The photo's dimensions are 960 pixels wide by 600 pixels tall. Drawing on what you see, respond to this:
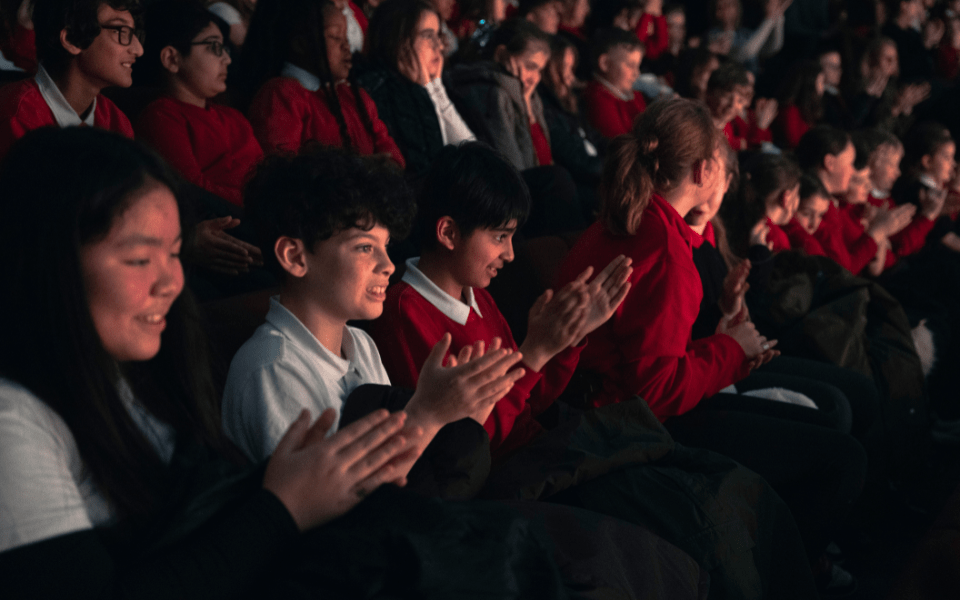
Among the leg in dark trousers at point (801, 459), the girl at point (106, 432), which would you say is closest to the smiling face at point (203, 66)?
the girl at point (106, 432)

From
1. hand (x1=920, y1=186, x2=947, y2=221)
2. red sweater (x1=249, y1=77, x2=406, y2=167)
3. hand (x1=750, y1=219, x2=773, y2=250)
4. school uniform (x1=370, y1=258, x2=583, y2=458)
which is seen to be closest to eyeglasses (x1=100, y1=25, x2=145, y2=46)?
red sweater (x1=249, y1=77, x2=406, y2=167)

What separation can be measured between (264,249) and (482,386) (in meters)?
0.44

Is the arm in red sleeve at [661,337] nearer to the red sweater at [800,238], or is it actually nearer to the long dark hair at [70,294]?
the long dark hair at [70,294]

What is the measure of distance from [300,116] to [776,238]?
5.39 feet

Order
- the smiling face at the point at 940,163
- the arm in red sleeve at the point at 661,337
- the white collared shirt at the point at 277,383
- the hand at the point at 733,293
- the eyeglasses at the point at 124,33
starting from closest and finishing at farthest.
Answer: the white collared shirt at the point at 277,383 < the arm in red sleeve at the point at 661,337 < the eyeglasses at the point at 124,33 < the hand at the point at 733,293 < the smiling face at the point at 940,163

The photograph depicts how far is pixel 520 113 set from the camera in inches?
125

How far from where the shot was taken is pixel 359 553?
2.63ft

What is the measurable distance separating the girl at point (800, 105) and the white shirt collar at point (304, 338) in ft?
15.0

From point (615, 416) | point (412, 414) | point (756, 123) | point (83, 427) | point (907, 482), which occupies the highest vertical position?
point (83, 427)

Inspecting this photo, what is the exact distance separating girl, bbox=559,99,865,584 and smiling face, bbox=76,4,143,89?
1.08 meters

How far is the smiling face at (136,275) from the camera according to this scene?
32.0 inches

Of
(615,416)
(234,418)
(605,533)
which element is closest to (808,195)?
(615,416)

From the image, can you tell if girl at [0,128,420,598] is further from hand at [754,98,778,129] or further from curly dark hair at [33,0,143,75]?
hand at [754,98,778,129]

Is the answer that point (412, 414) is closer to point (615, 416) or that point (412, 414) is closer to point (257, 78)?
point (615, 416)
